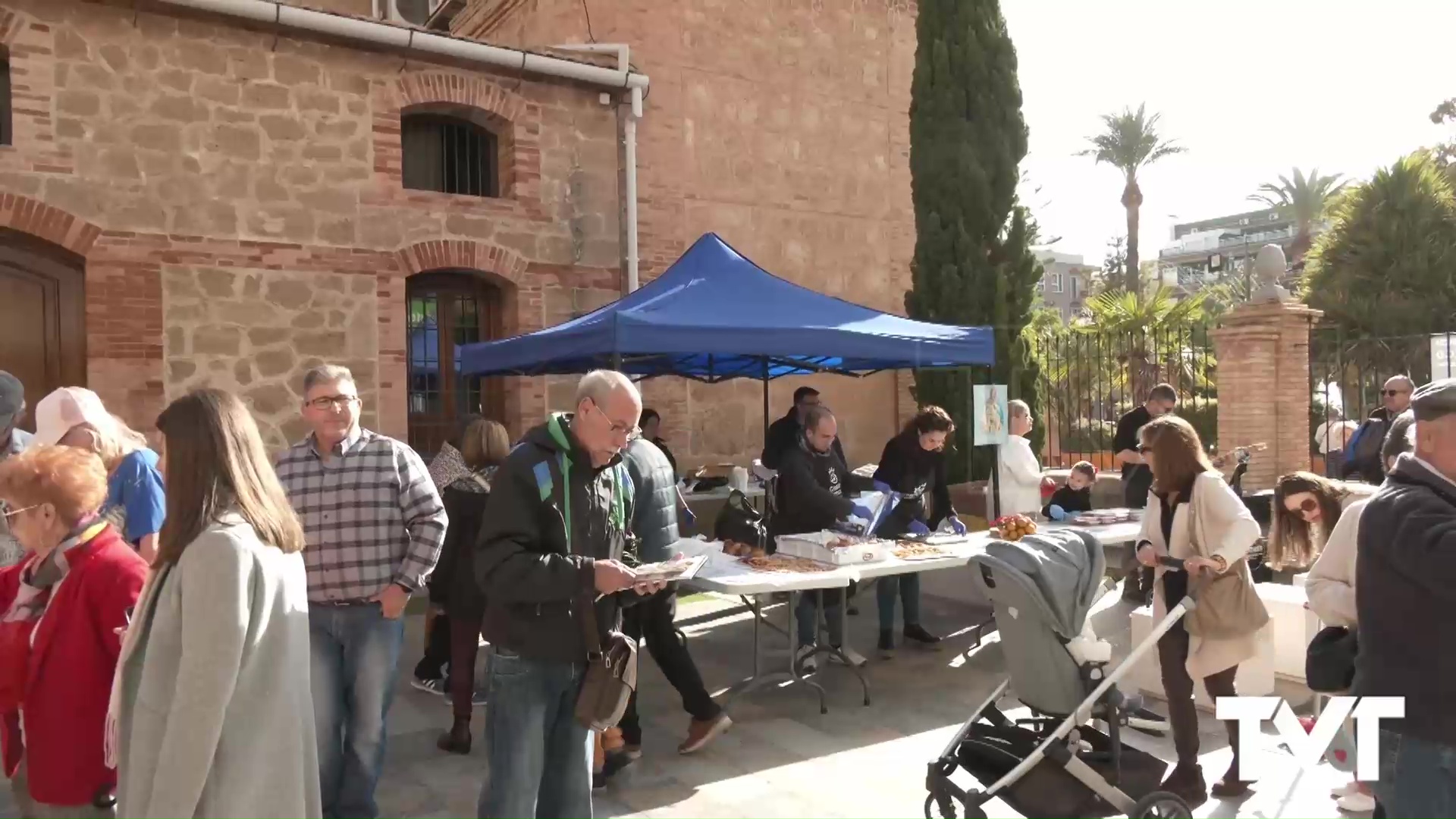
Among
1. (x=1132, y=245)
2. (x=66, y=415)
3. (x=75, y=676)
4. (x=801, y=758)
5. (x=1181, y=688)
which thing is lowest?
(x=801, y=758)

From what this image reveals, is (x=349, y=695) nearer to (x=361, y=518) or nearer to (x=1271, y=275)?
(x=361, y=518)

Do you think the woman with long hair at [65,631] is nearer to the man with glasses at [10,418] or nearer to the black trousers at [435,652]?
the man with glasses at [10,418]

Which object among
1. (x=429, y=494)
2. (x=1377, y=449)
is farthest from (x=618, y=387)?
(x=1377, y=449)

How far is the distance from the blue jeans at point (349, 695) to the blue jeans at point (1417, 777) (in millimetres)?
3212

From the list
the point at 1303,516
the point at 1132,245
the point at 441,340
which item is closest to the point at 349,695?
the point at 1303,516

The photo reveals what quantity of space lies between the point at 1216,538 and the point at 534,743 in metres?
2.78

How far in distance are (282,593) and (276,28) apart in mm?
8290

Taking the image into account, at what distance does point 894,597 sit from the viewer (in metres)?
6.84

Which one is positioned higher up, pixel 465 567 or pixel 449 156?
pixel 449 156

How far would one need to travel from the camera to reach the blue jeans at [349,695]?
3.74m

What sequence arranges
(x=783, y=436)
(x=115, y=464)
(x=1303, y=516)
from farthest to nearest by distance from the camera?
(x=783, y=436), (x=1303, y=516), (x=115, y=464)

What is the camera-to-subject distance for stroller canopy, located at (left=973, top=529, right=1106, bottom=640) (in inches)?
145

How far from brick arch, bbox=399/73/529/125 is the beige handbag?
8.08 metres

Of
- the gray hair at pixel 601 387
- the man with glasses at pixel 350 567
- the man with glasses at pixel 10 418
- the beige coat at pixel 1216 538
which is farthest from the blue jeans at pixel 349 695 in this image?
the beige coat at pixel 1216 538
